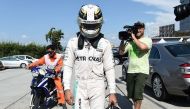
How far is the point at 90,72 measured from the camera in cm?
439

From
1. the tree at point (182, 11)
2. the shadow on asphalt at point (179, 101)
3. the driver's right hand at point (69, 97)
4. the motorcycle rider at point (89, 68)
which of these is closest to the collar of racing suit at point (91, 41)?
the motorcycle rider at point (89, 68)

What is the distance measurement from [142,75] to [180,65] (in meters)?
2.15

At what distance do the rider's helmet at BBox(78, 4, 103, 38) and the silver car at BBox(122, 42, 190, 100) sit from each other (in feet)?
16.7

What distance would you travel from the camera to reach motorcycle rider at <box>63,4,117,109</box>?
4359 millimetres

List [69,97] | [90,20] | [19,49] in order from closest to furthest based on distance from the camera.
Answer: [90,20], [69,97], [19,49]

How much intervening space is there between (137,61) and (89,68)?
308 centimetres

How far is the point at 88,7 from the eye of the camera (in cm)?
428

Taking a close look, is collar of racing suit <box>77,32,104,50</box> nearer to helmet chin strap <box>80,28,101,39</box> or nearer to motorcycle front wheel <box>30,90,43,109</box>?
helmet chin strap <box>80,28,101,39</box>

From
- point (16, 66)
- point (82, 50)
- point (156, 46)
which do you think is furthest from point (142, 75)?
point (16, 66)

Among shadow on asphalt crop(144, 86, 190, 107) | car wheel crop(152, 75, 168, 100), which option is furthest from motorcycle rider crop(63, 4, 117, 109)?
car wheel crop(152, 75, 168, 100)

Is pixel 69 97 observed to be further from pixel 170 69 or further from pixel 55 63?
pixel 170 69

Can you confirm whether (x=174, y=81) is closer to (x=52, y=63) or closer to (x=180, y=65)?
(x=180, y=65)

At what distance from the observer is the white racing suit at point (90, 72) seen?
172 inches

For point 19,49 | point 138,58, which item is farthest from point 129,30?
point 19,49
